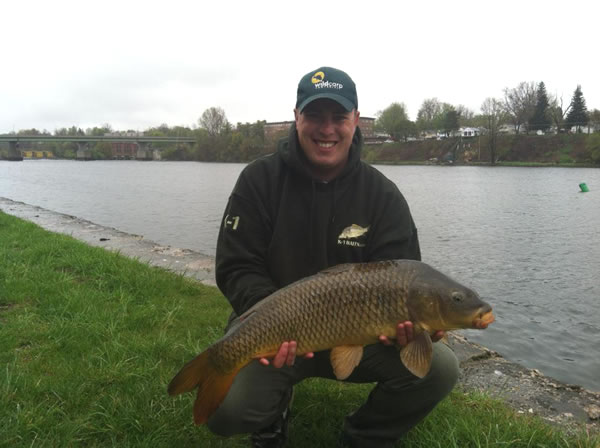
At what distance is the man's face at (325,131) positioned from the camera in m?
2.68

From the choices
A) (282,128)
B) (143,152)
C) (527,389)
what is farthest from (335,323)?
(143,152)

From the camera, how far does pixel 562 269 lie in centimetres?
941

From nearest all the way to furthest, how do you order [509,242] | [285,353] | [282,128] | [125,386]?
[285,353] < [125,386] < [509,242] < [282,128]

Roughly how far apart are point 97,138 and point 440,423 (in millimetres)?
88961

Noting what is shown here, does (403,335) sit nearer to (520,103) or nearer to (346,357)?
(346,357)

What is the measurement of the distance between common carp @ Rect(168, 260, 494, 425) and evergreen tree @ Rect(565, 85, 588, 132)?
238 ft

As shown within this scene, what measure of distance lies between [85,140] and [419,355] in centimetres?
9183

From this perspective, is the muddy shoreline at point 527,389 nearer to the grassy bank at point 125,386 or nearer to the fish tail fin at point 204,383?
the grassy bank at point 125,386

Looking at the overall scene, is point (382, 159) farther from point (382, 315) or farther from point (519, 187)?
point (382, 315)

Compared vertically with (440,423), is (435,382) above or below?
above

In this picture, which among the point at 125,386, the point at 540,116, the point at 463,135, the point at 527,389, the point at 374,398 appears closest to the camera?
the point at 374,398

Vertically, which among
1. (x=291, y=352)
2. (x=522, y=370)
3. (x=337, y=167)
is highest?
(x=337, y=167)

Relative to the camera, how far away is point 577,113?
6506 centimetres

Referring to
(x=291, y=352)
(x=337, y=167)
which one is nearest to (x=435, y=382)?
(x=291, y=352)
